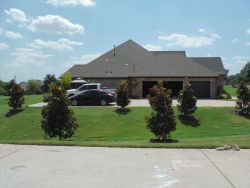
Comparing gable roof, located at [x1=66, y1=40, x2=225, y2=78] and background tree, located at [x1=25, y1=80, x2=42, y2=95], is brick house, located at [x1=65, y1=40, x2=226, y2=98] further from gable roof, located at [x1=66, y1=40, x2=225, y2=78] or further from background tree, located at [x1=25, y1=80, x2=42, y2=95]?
background tree, located at [x1=25, y1=80, x2=42, y2=95]

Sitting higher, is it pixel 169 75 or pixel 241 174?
pixel 169 75

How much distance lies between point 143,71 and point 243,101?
1964 centimetres

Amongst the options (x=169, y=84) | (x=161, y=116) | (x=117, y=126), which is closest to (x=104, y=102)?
(x=117, y=126)

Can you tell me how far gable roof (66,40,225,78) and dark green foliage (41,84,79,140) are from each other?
31.4 m

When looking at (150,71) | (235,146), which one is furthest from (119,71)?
(235,146)

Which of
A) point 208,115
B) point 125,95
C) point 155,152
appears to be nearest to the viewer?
point 155,152

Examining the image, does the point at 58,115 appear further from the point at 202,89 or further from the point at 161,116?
the point at 202,89

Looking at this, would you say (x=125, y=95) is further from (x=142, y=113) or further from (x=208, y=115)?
(x=208, y=115)

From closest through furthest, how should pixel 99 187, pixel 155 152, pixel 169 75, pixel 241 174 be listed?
pixel 99 187
pixel 241 174
pixel 155 152
pixel 169 75

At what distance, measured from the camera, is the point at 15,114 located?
104ft

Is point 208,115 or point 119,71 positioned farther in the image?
point 119,71

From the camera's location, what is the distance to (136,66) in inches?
2044

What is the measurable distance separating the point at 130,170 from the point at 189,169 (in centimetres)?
111

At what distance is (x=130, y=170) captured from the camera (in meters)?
7.53
